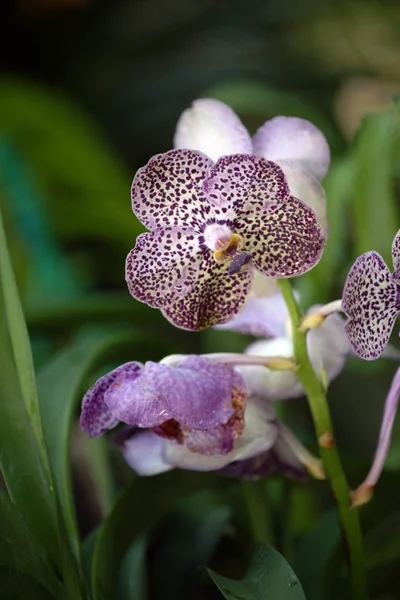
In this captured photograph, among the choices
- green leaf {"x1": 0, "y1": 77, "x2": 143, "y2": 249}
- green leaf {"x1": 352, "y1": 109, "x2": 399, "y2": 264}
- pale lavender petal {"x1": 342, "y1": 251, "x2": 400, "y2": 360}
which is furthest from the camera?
green leaf {"x1": 0, "y1": 77, "x2": 143, "y2": 249}

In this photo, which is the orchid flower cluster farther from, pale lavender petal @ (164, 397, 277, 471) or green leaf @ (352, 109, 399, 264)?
green leaf @ (352, 109, 399, 264)

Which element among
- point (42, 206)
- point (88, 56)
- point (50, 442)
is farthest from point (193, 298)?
point (88, 56)

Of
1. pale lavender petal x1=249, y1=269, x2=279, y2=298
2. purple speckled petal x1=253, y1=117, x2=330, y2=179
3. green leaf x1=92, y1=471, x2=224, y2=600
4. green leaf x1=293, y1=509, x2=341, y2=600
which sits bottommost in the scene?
green leaf x1=293, y1=509, x2=341, y2=600

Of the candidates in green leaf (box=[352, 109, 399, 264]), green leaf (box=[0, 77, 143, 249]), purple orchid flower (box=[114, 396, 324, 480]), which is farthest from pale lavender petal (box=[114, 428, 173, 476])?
green leaf (box=[0, 77, 143, 249])

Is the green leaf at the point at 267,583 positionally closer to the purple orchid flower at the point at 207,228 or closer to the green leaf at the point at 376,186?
the purple orchid flower at the point at 207,228

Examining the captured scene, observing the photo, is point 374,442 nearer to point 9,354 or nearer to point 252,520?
point 252,520

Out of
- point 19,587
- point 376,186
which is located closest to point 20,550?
point 19,587

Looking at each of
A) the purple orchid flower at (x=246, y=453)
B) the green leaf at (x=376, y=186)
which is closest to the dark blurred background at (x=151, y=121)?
the green leaf at (x=376, y=186)
